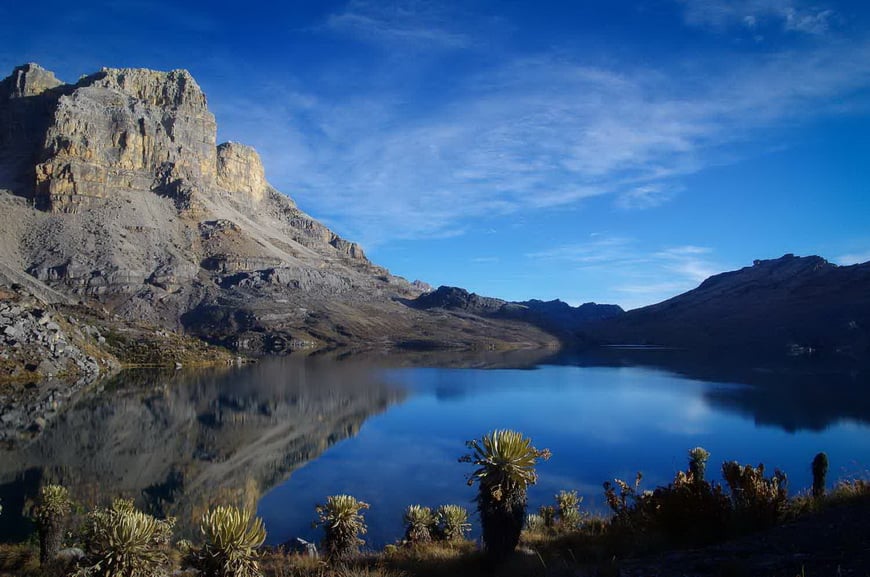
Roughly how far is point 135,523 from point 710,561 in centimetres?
829

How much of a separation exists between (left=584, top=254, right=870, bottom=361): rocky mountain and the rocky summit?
40993 mm

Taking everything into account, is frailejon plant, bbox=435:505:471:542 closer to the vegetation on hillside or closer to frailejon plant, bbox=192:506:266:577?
the vegetation on hillside

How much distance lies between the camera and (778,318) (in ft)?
497

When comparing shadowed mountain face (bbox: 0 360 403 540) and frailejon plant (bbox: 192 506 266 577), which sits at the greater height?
frailejon plant (bbox: 192 506 266 577)

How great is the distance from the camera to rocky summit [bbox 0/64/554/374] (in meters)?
137

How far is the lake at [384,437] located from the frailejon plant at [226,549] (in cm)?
1202

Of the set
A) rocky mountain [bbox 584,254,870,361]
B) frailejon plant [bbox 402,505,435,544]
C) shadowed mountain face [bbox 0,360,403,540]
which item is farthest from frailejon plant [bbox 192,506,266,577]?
rocky mountain [bbox 584,254,870,361]

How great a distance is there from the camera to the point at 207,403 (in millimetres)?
51312

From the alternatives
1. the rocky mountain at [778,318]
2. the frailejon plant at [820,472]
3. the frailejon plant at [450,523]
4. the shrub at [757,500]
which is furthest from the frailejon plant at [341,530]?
the rocky mountain at [778,318]

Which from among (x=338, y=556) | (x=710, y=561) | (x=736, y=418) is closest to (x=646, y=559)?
(x=710, y=561)

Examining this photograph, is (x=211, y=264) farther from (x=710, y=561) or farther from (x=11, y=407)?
(x=710, y=561)

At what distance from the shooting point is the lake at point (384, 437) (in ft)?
83.3

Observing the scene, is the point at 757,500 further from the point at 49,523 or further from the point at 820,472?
the point at 49,523

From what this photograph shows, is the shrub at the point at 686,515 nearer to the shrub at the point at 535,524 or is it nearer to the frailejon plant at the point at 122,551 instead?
the shrub at the point at 535,524
